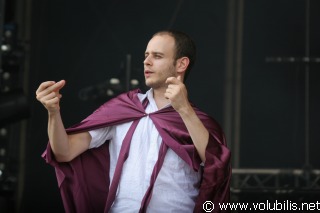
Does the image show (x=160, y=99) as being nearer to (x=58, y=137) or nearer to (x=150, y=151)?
(x=150, y=151)

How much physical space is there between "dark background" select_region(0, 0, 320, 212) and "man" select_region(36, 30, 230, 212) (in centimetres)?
225

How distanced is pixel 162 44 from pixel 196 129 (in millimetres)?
543

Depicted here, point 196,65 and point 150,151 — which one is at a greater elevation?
point 196,65

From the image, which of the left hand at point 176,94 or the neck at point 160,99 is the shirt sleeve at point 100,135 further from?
the left hand at point 176,94

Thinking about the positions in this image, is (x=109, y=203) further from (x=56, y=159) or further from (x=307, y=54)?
(x=307, y=54)

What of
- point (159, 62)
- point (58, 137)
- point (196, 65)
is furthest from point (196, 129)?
point (196, 65)

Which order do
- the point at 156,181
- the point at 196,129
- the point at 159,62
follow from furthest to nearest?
the point at 159,62, the point at 156,181, the point at 196,129

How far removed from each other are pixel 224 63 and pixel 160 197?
2.77 m

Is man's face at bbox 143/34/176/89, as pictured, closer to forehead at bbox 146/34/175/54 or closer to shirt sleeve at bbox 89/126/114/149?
forehead at bbox 146/34/175/54

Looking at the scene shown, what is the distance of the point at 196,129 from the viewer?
342 cm

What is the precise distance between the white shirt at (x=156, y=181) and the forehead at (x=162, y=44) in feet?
1.35

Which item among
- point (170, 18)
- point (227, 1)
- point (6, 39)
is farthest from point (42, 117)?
point (227, 1)

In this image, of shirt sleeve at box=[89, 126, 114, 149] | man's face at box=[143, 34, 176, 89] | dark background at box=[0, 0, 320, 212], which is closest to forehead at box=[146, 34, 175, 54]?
man's face at box=[143, 34, 176, 89]

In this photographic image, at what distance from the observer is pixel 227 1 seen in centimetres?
614
